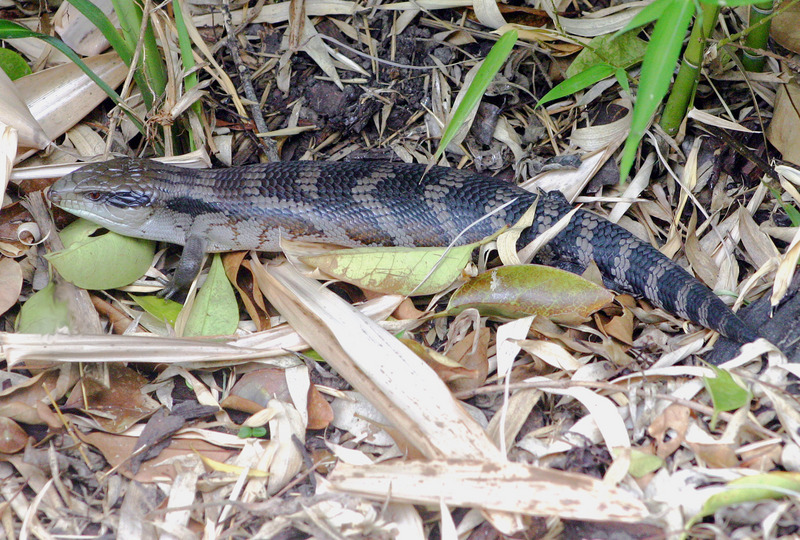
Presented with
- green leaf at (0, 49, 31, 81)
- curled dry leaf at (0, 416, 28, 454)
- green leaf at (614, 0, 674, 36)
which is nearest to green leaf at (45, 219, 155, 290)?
curled dry leaf at (0, 416, 28, 454)

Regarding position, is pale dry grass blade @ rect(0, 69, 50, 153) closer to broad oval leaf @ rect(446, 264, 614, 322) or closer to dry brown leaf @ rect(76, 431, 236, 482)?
dry brown leaf @ rect(76, 431, 236, 482)

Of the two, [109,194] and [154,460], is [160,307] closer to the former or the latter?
[109,194]

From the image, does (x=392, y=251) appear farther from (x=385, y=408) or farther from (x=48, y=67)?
(x=48, y=67)

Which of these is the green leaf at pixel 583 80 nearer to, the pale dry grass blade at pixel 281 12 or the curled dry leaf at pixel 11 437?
the pale dry grass blade at pixel 281 12

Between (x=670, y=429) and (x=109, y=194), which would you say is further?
(x=109, y=194)

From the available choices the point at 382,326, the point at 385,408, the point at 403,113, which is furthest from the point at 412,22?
the point at 385,408

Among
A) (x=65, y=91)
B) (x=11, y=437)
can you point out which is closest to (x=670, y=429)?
(x=11, y=437)
